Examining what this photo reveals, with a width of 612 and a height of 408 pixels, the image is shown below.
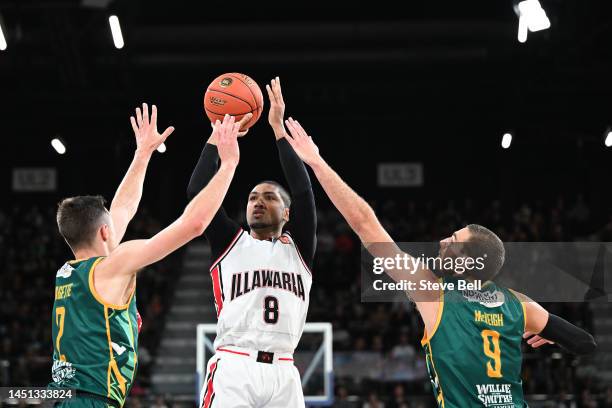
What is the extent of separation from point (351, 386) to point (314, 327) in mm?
1855

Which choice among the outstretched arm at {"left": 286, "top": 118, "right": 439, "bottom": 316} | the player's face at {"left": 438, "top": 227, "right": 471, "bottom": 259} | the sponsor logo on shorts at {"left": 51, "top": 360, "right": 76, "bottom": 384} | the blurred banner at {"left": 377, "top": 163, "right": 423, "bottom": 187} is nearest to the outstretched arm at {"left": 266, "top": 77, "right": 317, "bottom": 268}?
the outstretched arm at {"left": 286, "top": 118, "right": 439, "bottom": 316}

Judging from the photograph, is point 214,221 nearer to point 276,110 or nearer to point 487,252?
point 276,110

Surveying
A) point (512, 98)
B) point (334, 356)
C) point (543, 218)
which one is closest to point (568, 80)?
point (512, 98)

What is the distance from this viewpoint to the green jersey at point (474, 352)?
15.7 ft

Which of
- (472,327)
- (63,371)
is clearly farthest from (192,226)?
(472,327)

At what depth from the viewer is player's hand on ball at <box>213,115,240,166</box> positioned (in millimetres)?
5078

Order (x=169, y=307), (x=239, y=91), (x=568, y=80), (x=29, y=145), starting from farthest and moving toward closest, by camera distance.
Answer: (x=29, y=145)
(x=169, y=307)
(x=568, y=80)
(x=239, y=91)

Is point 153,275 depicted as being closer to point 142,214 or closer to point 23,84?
point 142,214

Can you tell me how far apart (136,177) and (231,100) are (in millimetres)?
933

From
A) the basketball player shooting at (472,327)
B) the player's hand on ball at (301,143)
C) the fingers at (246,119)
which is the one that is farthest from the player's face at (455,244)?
the fingers at (246,119)

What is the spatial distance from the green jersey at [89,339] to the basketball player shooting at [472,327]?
5.06ft

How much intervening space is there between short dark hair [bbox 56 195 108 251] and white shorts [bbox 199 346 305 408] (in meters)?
1.16

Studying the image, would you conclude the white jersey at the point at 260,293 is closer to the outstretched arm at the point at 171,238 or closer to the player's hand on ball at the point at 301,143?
the player's hand on ball at the point at 301,143

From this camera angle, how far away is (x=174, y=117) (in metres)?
17.7
